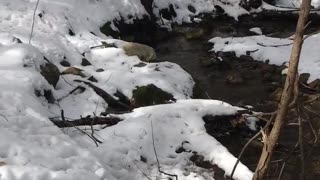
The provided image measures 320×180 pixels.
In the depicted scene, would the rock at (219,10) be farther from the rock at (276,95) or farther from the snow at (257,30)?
the rock at (276,95)

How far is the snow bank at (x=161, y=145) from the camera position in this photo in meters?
4.94

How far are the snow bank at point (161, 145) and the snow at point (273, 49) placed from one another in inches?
170

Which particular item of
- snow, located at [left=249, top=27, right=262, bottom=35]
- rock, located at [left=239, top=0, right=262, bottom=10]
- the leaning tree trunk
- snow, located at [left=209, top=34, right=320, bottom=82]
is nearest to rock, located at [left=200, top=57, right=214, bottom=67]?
snow, located at [left=209, top=34, right=320, bottom=82]

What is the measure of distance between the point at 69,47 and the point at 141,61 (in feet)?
4.44

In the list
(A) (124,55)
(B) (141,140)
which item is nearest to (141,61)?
(A) (124,55)

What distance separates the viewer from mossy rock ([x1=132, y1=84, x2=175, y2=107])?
7215mm

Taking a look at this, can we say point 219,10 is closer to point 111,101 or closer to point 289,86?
point 111,101

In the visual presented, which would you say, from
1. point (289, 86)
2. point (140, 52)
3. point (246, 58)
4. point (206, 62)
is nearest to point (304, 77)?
point (246, 58)

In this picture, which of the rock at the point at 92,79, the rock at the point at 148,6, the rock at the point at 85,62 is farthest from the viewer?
the rock at the point at 148,6

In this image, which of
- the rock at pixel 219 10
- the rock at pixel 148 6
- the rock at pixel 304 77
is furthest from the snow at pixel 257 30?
the rock at pixel 304 77

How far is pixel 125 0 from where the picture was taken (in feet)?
38.2

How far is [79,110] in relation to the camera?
263 inches

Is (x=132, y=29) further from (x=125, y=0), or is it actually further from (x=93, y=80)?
(x=93, y=80)

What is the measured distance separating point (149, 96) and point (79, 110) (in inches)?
45.8
